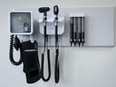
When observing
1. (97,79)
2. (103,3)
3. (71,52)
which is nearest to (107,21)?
(103,3)

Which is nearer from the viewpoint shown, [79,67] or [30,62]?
[30,62]

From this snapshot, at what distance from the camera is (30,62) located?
1.38 metres

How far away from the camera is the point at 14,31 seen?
1.39 meters

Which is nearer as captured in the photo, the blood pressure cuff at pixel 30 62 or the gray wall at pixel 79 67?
the blood pressure cuff at pixel 30 62

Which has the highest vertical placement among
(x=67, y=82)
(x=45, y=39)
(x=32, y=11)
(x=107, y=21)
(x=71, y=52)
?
(x=32, y=11)

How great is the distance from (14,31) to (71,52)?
525 mm

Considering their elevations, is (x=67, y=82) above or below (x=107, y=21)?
below

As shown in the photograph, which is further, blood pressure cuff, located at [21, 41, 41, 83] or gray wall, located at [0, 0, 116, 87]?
gray wall, located at [0, 0, 116, 87]

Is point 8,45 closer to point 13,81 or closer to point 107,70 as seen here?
point 13,81

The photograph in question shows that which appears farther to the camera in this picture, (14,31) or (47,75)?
(47,75)

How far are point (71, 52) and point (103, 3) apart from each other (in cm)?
52

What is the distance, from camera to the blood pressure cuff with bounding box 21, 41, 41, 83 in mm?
1368

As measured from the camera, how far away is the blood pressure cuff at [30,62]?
137cm

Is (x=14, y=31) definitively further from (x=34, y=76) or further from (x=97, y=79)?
(x=97, y=79)
